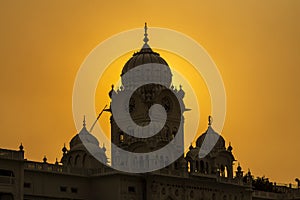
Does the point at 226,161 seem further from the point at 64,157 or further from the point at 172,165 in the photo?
the point at 64,157

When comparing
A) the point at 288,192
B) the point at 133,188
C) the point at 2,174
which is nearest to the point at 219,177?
the point at 133,188

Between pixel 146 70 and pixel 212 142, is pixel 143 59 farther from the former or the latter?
pixel 212 142

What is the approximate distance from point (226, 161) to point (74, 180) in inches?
694

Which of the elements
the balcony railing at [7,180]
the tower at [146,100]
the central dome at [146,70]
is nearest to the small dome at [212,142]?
the tower at [146,100]

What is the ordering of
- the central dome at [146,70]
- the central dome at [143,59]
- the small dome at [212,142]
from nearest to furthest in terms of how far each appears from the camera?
the central dome at [146,70] → the central dome at [143,59] → the small dome at [212,142]

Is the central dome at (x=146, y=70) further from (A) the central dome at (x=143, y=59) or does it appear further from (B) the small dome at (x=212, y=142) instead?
(B) the small dome at (x=212, y=142)

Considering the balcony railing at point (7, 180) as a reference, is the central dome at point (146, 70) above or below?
above

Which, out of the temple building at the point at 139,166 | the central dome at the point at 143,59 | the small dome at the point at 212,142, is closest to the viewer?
the temple building at the point at 139,166

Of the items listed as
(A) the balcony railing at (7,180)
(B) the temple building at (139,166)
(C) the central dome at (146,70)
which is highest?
(C) the central dome at (146,70)

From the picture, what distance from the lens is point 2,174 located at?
57625mm

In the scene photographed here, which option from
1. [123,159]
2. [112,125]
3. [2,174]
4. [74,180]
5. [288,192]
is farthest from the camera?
[288,192]

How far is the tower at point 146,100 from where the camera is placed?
72375 mm

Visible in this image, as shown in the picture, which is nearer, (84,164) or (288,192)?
(84,164)

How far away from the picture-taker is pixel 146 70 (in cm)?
7381
